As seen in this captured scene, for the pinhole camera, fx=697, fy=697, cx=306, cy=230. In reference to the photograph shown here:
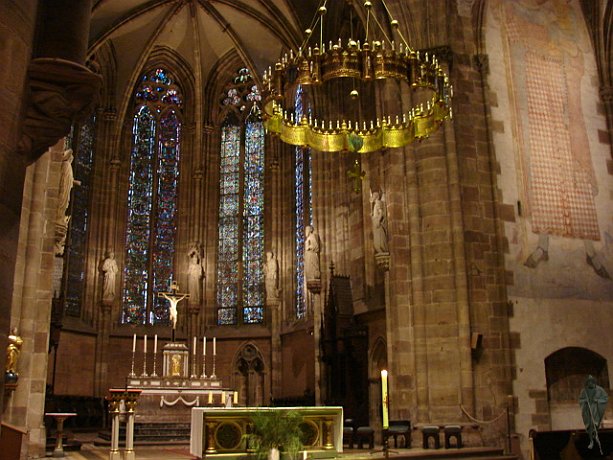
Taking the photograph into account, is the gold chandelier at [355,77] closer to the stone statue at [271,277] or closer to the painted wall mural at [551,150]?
the painted wall mural at [551,150]

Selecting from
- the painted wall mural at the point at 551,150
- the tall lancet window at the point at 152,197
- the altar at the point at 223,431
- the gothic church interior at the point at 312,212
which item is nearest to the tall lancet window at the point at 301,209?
the gothic church interior at the point at 312,212

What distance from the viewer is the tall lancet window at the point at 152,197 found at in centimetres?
2581

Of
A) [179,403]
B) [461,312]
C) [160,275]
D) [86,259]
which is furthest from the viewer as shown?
[160,275]

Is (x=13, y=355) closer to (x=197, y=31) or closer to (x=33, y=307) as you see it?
(x=33, y=307)

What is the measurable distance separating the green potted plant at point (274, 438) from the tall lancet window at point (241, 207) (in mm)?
16471

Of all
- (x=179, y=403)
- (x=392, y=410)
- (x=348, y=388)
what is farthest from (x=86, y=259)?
(x=392, y=410)

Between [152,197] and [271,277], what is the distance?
6.06 m

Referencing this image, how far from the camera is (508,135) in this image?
1705 cm

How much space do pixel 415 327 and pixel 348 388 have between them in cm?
371

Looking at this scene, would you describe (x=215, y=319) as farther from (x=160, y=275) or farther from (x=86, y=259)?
(x=86, y=259)

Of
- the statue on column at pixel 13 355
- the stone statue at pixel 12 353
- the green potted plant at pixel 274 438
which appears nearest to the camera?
the green potted plant at pixel 274 438

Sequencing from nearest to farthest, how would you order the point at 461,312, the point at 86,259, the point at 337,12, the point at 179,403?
the point at 461,312
the point at 179,403
the point at 337,12
the point at 86,259

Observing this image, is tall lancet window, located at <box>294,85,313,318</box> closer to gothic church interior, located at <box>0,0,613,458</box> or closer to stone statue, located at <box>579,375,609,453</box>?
gothic church interior, located at <box>0,0,613,458</box>

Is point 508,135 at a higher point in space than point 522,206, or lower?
higher
